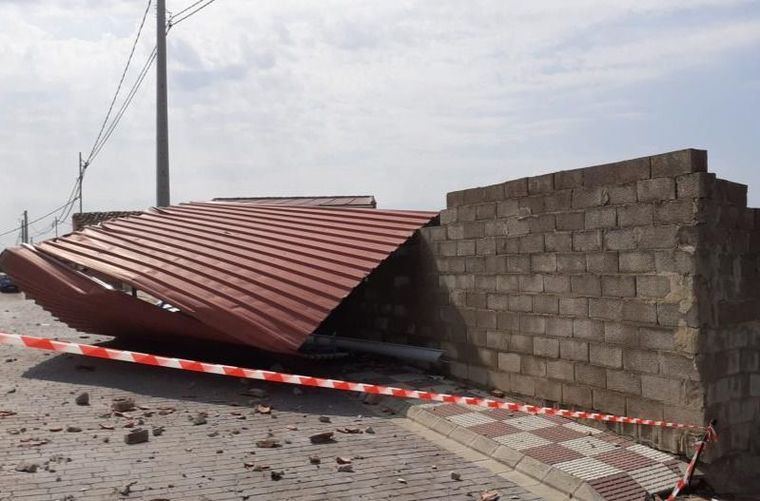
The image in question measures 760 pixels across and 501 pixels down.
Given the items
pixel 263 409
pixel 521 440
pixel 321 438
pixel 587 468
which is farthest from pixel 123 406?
pixel 587 468

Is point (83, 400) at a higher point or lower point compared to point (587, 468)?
higher

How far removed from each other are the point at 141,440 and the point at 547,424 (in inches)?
142

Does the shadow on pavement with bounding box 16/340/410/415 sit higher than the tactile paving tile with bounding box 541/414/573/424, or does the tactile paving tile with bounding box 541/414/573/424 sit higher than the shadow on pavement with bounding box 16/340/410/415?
the shadow on pavement with bounding box 16/340/410/415

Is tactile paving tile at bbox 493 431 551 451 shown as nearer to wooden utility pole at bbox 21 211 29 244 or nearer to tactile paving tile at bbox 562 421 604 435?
tactile paving tile at bbox 562 421 604 435

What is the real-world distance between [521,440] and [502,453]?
1.04 feet

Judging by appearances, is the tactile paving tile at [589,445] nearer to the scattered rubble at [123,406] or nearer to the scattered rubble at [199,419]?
the scattered rubble at [199,419]

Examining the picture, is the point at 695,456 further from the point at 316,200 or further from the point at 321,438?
the point at 316,200

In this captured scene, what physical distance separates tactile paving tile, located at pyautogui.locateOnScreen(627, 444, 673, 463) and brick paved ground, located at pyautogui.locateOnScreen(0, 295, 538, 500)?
1305mm

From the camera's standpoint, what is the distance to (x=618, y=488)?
16.0ft

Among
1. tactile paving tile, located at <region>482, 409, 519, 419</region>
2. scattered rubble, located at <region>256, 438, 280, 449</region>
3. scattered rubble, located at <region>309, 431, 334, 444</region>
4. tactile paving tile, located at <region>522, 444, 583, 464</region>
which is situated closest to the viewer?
tactile paving tile, located at <region>522, 444, 583, 464</region>

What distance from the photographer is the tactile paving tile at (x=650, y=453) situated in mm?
5555

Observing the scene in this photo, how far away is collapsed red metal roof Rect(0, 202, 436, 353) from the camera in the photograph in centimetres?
794

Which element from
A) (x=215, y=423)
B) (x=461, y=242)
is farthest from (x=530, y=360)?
(x=215, y=423)

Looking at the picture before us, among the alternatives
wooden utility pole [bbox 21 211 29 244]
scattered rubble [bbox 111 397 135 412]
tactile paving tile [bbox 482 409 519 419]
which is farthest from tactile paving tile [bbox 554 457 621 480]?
wooden utility pole [bbox 21 211 29 244]
